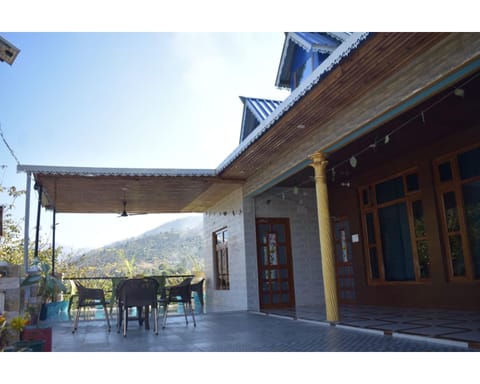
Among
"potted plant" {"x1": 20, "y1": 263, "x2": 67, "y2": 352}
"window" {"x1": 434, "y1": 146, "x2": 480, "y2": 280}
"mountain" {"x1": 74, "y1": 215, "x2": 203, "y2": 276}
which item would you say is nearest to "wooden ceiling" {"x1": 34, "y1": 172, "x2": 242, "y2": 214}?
"potted plant" {"x1": 20, "y1": 263, "x2": 67, "y2": 352}

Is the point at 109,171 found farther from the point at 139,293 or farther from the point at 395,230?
the point at 395,230

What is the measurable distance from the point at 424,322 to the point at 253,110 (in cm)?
579

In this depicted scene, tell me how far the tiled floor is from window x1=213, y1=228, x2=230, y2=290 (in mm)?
3675

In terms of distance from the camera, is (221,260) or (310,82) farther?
(221,260)

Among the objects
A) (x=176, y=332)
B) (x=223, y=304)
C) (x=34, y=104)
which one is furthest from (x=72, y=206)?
(x=176, y=332)

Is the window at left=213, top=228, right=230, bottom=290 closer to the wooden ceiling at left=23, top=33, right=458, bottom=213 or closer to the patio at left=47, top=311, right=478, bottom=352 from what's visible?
the wooden ceiling at left=23, top=33, right=458, bottom=213

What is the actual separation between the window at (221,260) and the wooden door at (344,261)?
2700mm

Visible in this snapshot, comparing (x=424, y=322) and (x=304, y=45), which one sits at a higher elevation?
(x=304, y=45)

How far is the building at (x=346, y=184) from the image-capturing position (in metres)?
4.45

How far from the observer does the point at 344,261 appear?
9.14m

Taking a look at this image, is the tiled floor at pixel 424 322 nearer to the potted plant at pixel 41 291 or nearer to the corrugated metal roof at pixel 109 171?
the corrugated metal roof at pixel 109 171

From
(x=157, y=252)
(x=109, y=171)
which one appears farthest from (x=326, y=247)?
(x=157, y=252)

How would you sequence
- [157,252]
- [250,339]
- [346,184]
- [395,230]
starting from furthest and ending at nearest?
1. [157,252]
2. [346,184]
3. [395,230]
4. [250,339]
